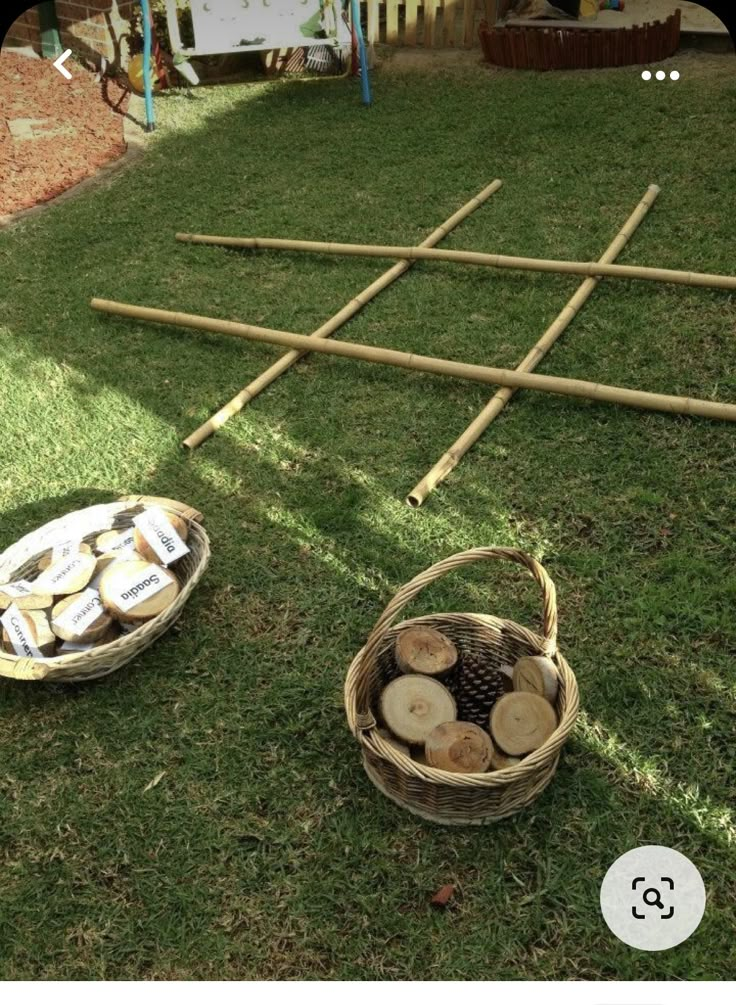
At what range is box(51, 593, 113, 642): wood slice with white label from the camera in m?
2.39

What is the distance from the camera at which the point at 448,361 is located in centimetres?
331

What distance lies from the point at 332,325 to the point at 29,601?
72.4 inches

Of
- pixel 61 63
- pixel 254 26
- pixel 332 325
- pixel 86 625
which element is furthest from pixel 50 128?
pixel 86 625

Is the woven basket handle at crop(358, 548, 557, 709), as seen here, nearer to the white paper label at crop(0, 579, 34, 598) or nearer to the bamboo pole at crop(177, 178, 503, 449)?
the white paper label at crop(0, 579, 34, 598)

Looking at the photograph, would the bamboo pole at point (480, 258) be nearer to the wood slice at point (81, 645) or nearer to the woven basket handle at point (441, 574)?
the woven basket handle at point (441, 574)

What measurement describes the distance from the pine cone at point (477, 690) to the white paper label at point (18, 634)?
1.14 metres

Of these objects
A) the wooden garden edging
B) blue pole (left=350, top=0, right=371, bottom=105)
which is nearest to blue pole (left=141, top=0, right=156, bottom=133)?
blue pole (left=350, top=0, right=371, bottom=105)

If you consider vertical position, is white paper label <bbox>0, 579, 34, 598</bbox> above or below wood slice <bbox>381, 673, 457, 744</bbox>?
above

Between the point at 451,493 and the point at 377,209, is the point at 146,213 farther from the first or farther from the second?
the point at 451,493

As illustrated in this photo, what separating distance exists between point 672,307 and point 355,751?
243cm

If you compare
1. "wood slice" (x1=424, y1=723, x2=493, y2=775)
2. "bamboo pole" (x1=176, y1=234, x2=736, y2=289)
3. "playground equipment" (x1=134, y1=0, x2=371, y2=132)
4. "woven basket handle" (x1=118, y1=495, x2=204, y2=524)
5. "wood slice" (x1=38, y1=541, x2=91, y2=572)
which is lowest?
"wood slice" (x1=424, y1=723, x2=493, y2=775)

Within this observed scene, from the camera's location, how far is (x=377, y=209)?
4.90m

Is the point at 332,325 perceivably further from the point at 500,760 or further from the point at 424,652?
the point at 500,760

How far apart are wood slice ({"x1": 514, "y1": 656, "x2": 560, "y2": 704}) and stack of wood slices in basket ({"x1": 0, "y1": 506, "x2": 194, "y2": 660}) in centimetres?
101
